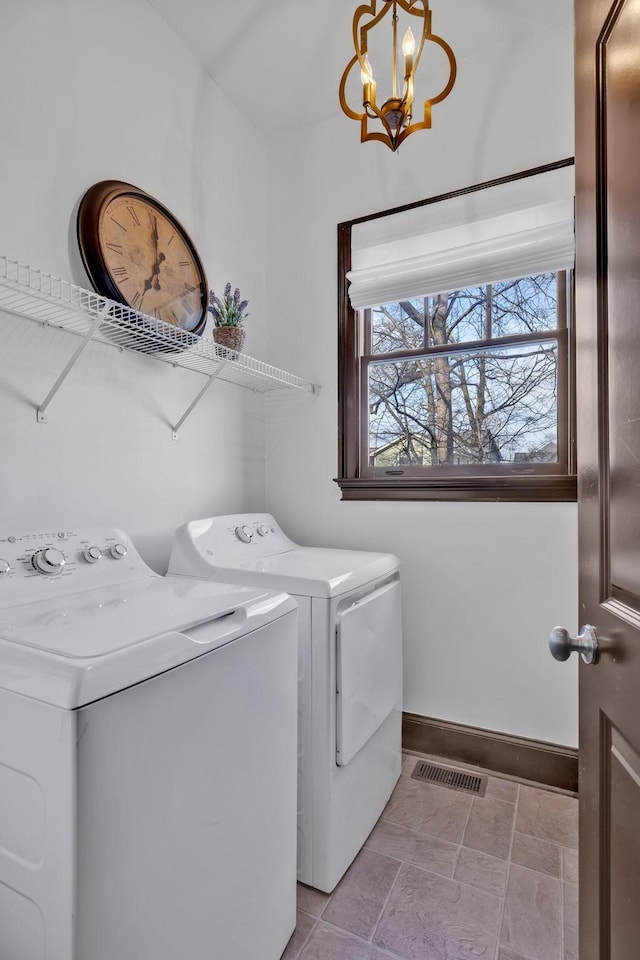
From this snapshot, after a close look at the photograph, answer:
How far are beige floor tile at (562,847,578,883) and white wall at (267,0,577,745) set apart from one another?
0.39 meters

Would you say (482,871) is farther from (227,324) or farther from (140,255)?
(140,255)

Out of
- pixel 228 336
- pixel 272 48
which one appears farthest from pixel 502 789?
pixel 272 48

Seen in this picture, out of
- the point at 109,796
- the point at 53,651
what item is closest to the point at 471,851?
the point at 109,796

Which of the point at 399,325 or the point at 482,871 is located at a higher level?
the point at 399,325

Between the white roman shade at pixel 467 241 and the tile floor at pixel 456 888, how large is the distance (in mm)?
1987

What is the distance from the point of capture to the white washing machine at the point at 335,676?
1.43m

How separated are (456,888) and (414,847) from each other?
7.4 inches

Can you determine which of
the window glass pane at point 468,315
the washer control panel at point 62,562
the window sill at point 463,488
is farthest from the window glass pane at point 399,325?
the washer control panel at point 62,562

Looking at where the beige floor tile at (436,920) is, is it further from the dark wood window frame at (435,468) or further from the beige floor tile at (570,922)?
the dark wood window frame at (435,468)

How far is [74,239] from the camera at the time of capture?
1570 millimetres

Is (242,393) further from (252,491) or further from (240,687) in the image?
(240,687)

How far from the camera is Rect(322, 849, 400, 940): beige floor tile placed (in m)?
1.35

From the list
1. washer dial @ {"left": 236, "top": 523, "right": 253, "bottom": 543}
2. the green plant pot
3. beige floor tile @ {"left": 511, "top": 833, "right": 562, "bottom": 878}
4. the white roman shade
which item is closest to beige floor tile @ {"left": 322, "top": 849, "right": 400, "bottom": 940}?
beige floor tile @ {"left": 511, "top": 833, "right": 562, "bottom": 878}

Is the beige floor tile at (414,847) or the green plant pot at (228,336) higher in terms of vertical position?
the green plant pot at (228,336)
